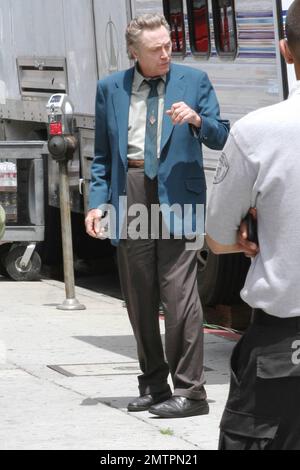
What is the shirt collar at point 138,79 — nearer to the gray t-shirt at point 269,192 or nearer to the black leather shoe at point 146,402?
the black leather shoe at point 146,402

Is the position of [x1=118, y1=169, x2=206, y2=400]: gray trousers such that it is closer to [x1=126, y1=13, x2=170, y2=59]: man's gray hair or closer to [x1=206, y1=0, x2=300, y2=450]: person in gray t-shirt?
[x1=126, y1=13, x2=170, y2=59]: man's gray hair

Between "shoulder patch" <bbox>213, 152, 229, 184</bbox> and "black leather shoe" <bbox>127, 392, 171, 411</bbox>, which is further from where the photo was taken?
"black leather shoe" <bbox>127, 392, 171, 411</bbox>

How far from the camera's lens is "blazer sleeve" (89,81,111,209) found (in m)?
6.28

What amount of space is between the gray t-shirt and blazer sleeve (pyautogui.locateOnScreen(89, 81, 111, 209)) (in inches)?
113

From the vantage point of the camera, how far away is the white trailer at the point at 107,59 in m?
7.90

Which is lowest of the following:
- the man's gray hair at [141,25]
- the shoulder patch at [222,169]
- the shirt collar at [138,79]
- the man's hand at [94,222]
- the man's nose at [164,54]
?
the man's hand at [94,222]

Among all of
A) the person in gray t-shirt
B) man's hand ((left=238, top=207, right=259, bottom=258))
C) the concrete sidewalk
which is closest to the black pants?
the person in gray t-shirt

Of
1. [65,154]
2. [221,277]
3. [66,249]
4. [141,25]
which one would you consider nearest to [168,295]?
[141,25]

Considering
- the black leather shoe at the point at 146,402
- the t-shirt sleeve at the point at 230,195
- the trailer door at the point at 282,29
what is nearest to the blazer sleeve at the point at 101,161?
the black leather shoe at the point at 146,402

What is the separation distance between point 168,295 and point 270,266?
2804 mm

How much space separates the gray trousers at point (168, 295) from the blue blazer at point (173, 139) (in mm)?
86

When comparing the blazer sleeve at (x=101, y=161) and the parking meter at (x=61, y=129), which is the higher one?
the blazer sleeve at (x=101, y=161)

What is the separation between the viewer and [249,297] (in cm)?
342

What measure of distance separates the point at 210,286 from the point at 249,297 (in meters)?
5.44
